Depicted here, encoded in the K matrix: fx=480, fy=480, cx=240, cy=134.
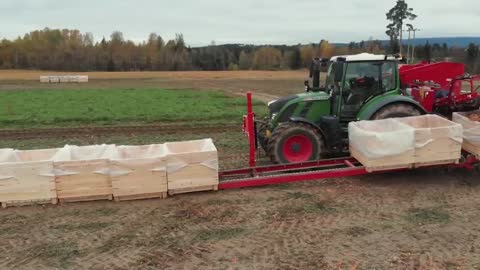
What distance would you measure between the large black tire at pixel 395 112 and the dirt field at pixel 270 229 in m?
1.33

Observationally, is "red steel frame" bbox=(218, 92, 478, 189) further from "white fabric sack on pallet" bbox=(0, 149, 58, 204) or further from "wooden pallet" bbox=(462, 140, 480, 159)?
"white fabric sack on pallet" bbox=(0, 149, 58, 204)

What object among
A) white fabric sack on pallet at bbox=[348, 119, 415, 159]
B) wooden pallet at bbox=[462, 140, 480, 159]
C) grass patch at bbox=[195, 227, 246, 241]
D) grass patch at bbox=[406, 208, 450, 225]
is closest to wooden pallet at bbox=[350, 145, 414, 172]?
white fabric sack on pallet at bbox=[348, 119, 415, 159]

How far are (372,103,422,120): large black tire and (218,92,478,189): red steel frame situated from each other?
1.15 meters

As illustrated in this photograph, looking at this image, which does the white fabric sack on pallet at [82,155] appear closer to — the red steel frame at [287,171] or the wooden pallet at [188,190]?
the wooden pallet at [188,190]

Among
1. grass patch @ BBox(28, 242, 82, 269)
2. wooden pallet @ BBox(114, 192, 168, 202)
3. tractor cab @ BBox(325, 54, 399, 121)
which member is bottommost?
grass patch @ BBox(28, 242, 82, 269)

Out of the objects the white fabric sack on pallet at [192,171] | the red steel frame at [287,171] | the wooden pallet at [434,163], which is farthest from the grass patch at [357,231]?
the white fabric sack on pallet at [192,171]

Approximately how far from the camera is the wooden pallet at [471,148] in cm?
858

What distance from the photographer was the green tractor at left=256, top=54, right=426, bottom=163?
370 inches

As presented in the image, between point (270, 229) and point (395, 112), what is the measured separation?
13.9 ft

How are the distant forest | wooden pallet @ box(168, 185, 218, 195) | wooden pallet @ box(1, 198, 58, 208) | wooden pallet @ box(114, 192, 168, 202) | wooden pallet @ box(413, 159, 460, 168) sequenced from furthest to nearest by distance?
1. the distant forest
2. wooden pallet @ box(413, 159, 460, 168)
3. wooden pallet @ box(168, 185, 218, 195)
4. wooden pallet @ box(114, 192, 168, 202)
5. wooden pallet @ box(1, 198, 58, 208)

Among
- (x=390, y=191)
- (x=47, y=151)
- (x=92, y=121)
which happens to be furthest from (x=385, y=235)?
(x=92, y=121)

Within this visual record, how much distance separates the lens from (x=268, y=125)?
33.5ft

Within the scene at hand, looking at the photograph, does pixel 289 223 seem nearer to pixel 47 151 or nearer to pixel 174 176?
pixel 174 176

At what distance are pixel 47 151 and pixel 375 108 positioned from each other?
6.23 meters
